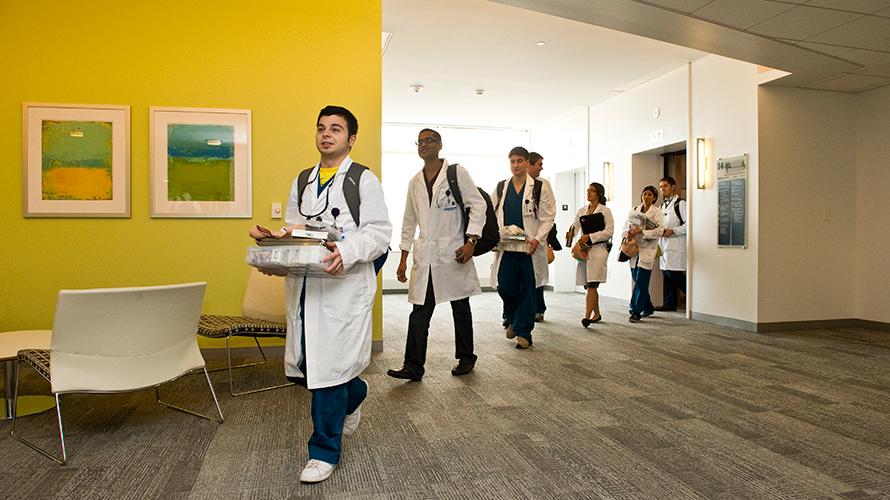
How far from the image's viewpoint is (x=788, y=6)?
4.81 m

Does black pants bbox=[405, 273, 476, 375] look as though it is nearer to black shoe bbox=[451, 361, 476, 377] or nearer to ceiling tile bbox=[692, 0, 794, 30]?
black shoe bbox=[451, 361, 476, 377]

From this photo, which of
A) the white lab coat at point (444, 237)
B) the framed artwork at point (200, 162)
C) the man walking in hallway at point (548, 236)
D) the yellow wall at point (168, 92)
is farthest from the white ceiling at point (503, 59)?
the white lab coat at point (444, 237)

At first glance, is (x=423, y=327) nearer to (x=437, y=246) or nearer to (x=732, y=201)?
(x=437, y=246)

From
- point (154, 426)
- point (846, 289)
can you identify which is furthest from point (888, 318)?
point (154, 426)

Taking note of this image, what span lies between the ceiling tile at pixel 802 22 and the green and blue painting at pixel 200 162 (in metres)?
4.59

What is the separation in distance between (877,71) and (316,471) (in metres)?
6.94

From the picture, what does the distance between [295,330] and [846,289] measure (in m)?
7.33

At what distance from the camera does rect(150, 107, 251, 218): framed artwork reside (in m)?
5.29

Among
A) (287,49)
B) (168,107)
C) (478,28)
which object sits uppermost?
(478,28)

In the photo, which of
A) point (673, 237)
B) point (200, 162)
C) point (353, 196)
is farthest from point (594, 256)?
point (353, 196)

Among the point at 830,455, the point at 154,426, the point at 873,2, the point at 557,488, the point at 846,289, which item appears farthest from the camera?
the point at 846,289

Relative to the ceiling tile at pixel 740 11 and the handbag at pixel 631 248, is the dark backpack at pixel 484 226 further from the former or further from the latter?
the handbag at pixel 631 248

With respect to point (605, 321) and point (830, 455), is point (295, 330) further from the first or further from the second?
point (605, 321)

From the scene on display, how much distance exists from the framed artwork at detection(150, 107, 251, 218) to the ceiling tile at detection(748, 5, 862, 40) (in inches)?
175
